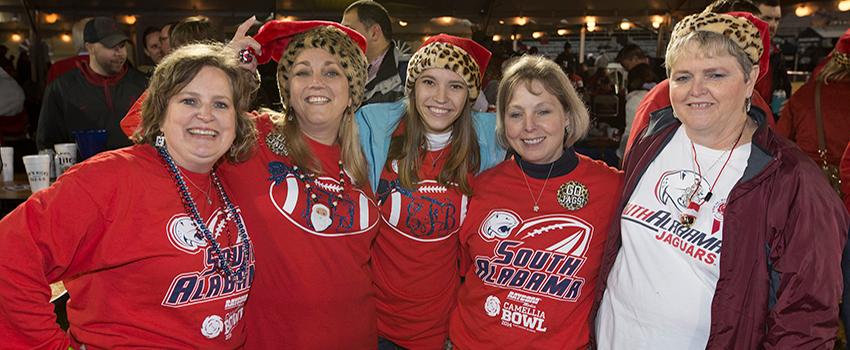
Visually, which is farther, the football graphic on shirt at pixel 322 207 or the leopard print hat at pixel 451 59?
the leopard print hat at pixel 451 59

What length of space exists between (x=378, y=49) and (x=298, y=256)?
7.89 ft

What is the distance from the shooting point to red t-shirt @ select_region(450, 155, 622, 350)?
224 cm

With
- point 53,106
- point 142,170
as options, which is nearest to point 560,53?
point 53,106

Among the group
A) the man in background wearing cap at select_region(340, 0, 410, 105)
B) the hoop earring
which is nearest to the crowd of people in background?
the hoop earring

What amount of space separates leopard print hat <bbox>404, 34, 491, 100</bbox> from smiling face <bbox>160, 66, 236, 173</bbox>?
1005 millimetres

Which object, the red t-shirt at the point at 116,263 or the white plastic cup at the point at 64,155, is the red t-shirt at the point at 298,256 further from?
the white plastic cup at the point at 64,155

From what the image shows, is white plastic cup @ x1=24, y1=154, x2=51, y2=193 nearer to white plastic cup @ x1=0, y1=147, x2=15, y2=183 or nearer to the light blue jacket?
white plastic cup @ x1=0, y1=147, x2=15, y2=183

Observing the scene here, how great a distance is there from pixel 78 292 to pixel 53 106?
3109mm

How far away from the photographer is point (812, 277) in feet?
5.70

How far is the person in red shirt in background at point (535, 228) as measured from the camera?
7.39 feet

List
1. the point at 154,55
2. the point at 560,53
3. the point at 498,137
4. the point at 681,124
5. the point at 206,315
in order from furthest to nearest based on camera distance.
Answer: the point at 560,53, the point at 154,55, the point at 498,137, the point at 681,124, the point at 206,315

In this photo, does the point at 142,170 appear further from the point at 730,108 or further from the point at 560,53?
the point at 560,53

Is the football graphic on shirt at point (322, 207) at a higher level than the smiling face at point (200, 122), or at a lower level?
lower

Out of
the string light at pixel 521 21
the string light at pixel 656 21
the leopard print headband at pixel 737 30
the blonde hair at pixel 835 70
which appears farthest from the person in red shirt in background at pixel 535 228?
the string light at pixel 656 21
